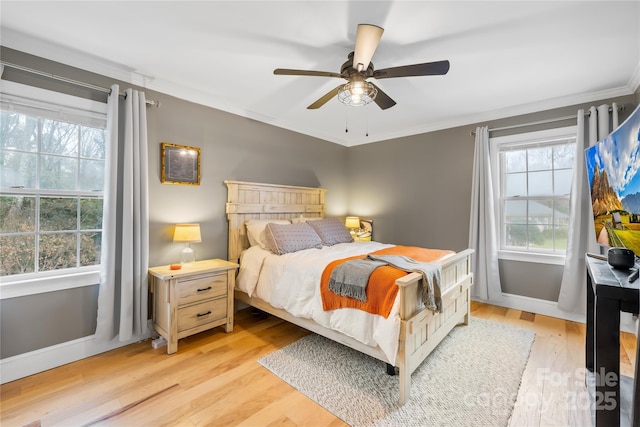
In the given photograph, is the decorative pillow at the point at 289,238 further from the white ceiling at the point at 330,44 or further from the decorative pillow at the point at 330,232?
the white ceiling at the point at 330,44

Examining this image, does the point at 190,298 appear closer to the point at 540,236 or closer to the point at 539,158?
the point at 540,236

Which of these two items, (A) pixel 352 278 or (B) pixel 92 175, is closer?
(A) pixel 352 278

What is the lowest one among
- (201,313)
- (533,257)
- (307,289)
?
(201,313)

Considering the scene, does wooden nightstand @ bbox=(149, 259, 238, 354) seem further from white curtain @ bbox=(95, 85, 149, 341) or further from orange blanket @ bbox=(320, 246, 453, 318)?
orange blanket @ bbox=(320, 246, 453, 318)

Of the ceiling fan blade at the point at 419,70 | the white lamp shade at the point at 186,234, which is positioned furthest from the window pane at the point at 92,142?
the ceiling fan blade at the point at 419,70

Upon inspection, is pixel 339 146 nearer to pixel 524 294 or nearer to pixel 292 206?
pixel 292 206

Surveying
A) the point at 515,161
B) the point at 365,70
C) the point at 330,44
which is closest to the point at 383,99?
the point at 365,70

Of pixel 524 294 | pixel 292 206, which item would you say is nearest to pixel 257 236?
pixel 292 206

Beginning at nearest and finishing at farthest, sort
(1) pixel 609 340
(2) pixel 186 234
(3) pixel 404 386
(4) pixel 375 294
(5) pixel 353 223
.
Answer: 1. (1) pixel 609 340
2. (3) pixel 404 386
3. (4) pixel 375 294
4. (2) pixel 186 234
5. (5) pixel 353 223

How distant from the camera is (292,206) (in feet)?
13.1

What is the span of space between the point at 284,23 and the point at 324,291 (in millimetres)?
1910

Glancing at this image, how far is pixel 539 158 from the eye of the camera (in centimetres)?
340

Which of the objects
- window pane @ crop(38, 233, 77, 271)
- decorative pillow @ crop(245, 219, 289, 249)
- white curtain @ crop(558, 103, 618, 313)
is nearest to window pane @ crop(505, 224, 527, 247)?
white curtain @ crop(558, 103, 618, 313)

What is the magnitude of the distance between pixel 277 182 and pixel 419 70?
8.01 feet
